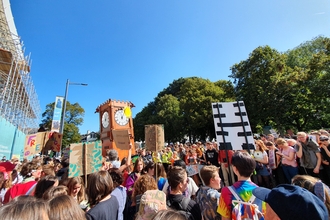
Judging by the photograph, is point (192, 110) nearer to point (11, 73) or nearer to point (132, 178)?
point (11, 73)

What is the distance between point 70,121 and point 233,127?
43.1 m

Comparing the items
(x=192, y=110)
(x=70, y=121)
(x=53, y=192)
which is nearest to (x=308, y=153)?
(x=53, y=192)

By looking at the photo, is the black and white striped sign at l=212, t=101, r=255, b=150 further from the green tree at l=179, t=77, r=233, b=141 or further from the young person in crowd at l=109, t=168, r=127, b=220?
the green tree at l=179, t=77, r=233, b=141

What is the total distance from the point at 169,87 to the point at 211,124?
19.1m

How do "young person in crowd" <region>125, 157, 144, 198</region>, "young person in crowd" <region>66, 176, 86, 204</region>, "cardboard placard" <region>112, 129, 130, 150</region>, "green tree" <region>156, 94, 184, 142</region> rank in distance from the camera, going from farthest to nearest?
"green tree" <region>156, 94, 184, 142</region>, "cardboard placard" <region>112, 129, 130, 150</region>, "young person in crowd" <region>125, 157, 144, 198</region>, "young person in crowd" <region>66, 176, 86, 204</region>

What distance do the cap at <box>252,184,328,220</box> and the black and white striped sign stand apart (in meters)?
3.25

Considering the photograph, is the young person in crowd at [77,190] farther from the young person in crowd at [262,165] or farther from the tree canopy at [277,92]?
the tree canopy at [277,92]

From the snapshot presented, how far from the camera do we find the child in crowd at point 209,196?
2.39 m

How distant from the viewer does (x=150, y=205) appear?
1902 millimetres

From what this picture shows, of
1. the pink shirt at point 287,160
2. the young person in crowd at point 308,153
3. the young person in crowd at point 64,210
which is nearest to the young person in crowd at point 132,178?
the young person in crowd at point 64,210

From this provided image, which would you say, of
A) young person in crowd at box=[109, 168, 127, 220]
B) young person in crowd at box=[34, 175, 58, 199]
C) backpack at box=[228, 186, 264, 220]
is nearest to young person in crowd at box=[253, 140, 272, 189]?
backpack at box=[228, 186, 264, 220]

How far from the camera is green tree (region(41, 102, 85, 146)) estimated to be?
121 feet

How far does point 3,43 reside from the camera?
13.5 meters

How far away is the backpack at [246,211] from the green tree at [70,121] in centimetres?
3974
